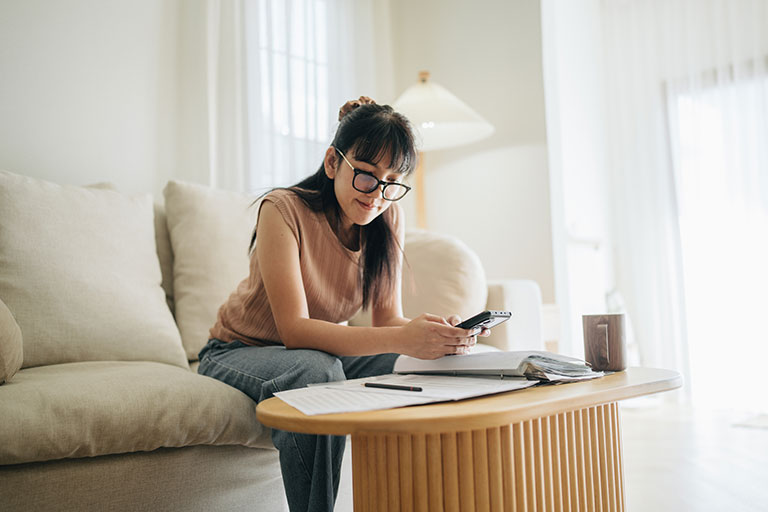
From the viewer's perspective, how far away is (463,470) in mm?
772

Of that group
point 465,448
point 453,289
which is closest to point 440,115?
point 453,289

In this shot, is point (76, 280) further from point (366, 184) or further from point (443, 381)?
point (443, 381)

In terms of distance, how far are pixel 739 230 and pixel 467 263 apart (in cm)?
192

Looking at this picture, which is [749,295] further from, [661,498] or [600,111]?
[661,498]

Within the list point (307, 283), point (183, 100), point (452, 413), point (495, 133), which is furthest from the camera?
point (495, 133)

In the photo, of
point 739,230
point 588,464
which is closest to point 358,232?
point 588,464

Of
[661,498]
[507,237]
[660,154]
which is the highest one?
[660,154]

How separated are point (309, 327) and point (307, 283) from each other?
7.0 inches

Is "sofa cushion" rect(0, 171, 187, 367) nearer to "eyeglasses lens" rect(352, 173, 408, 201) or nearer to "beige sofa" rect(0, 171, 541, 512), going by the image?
"beige sofa" rect(0, 171, 541, 512)

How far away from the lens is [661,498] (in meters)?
1.65

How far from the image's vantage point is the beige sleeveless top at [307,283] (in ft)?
4.25

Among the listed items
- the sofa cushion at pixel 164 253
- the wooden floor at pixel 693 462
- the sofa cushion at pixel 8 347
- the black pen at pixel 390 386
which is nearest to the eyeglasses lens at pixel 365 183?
the black pen at pixel 390 386

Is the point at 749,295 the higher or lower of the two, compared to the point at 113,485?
higher

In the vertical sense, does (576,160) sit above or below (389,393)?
above
